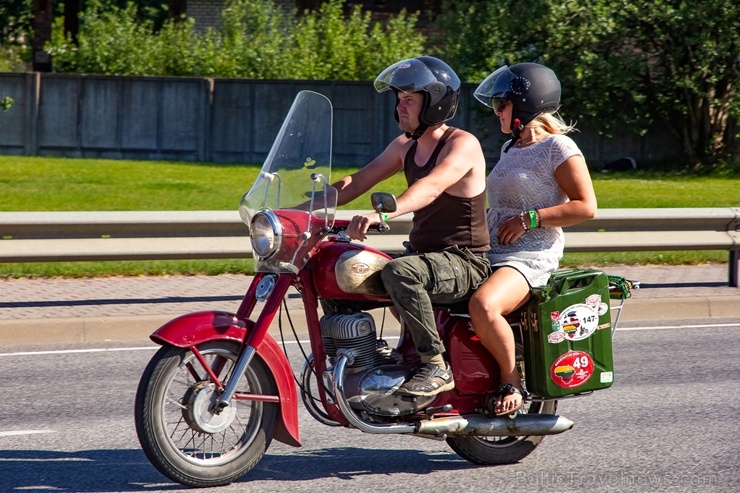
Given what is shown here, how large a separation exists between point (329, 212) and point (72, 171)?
47.3 feet

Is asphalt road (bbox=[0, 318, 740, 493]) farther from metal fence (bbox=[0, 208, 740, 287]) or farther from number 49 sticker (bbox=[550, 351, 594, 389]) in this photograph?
metal fence (bbox=[0, 208, 740, 287])

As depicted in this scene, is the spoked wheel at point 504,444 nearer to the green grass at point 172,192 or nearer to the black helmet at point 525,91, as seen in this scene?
the black helmet at point 525,91

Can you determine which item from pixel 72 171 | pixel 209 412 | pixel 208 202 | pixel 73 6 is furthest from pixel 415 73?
pixel 73 6

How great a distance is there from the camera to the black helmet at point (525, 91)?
5176 mm

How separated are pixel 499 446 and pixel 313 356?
3.40ft

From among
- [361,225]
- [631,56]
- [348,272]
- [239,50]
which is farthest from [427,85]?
[239,50]

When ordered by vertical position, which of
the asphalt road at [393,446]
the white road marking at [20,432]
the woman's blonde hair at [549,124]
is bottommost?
the white road marking at [20,432]

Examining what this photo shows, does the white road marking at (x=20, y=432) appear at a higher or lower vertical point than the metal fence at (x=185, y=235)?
lower

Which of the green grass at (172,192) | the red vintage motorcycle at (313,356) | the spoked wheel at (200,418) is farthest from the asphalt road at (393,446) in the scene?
the green grass at (172,192)

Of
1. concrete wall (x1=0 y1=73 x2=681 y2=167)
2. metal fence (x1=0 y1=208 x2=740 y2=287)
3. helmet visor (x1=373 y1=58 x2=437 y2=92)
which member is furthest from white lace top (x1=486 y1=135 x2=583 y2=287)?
concrete wall (x1=0 y1=73 x2=681 y2=167)

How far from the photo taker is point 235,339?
15.6 ft

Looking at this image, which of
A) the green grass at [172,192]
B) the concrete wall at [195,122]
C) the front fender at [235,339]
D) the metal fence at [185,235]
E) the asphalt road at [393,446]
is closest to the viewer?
the front fender at [235,339]

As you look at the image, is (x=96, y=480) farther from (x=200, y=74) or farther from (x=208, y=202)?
(x=200, y=74)

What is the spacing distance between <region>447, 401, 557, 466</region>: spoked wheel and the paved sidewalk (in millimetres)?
3362
